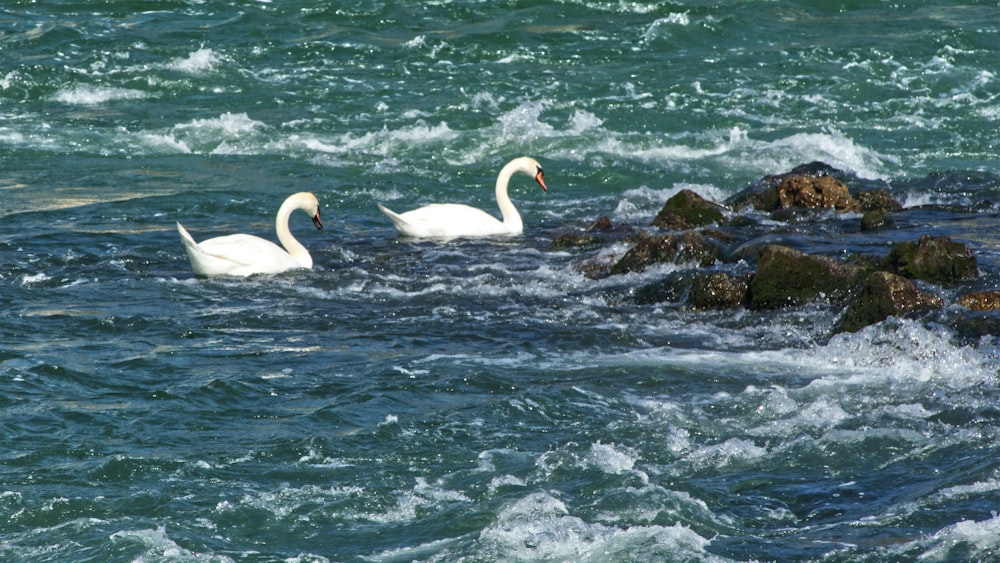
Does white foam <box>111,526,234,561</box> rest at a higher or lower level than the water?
higher

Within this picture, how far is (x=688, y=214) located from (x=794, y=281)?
2396 mm

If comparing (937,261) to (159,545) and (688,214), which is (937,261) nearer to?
(688,214)

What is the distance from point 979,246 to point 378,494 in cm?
553

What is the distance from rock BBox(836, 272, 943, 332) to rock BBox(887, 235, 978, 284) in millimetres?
494

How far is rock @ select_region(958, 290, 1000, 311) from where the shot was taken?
812cm

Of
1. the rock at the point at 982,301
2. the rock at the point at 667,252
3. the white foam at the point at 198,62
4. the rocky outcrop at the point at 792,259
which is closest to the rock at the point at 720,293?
the rocky outcrop at the point at 792,259

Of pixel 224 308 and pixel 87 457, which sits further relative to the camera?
pixel 224 308

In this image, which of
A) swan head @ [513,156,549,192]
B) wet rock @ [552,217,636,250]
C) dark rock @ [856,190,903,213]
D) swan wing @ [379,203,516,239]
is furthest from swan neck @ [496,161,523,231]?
dark rock @ [856,190,903,213]

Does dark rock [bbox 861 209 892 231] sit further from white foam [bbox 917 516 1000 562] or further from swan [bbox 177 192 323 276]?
white foam [bbox 917 516 1000 562]

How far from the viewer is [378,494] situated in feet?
19.1

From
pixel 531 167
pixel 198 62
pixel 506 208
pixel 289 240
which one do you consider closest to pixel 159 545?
pixel 289 240

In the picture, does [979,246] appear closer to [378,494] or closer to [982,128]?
[378,494]

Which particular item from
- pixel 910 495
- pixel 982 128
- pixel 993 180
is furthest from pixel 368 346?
pixel 982 128

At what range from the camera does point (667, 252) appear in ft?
32.2
